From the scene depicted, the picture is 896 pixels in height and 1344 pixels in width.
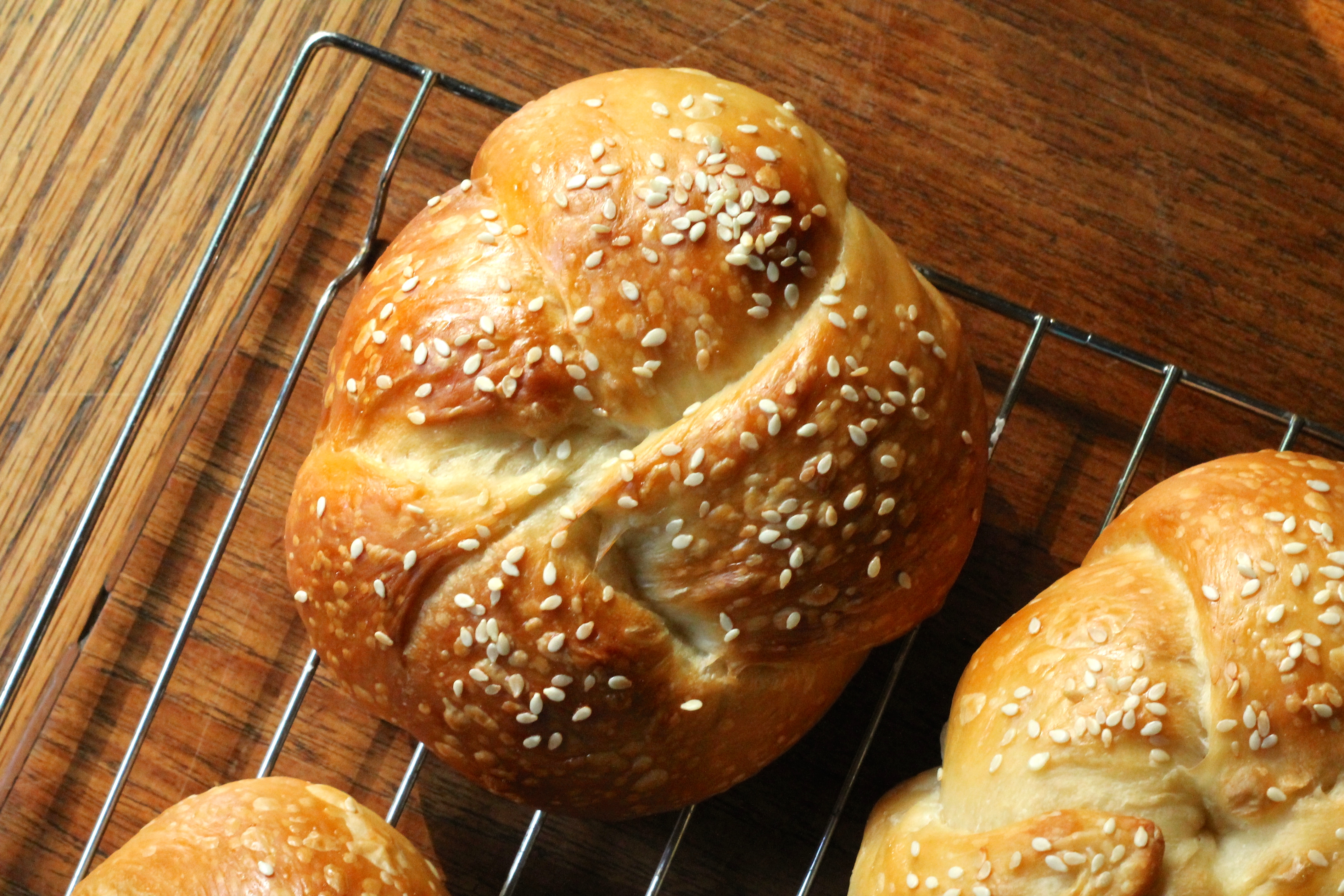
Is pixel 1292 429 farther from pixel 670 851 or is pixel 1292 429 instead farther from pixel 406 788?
pixel 406 788

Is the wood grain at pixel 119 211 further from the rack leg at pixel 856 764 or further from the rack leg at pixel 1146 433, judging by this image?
the rack leg at pixel 1146 433

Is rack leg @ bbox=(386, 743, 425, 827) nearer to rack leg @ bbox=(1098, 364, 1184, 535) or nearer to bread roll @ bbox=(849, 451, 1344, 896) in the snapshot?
bread roll @ bbox=(849, 451, 1344, 896)

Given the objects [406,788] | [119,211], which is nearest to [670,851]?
[406,788]

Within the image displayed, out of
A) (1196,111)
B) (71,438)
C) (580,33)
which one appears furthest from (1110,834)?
(71,438)

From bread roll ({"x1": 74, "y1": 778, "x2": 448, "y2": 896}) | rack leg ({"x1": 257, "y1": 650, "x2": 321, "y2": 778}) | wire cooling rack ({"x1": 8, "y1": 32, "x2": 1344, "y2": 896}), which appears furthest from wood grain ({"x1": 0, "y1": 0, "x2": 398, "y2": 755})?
bread roll ({"x1": 74, "y1": 778, "x2": 448, "y2": 896})

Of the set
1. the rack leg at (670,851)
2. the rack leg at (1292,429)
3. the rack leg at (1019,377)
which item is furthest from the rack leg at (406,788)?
the rack leg at (1292,429)
